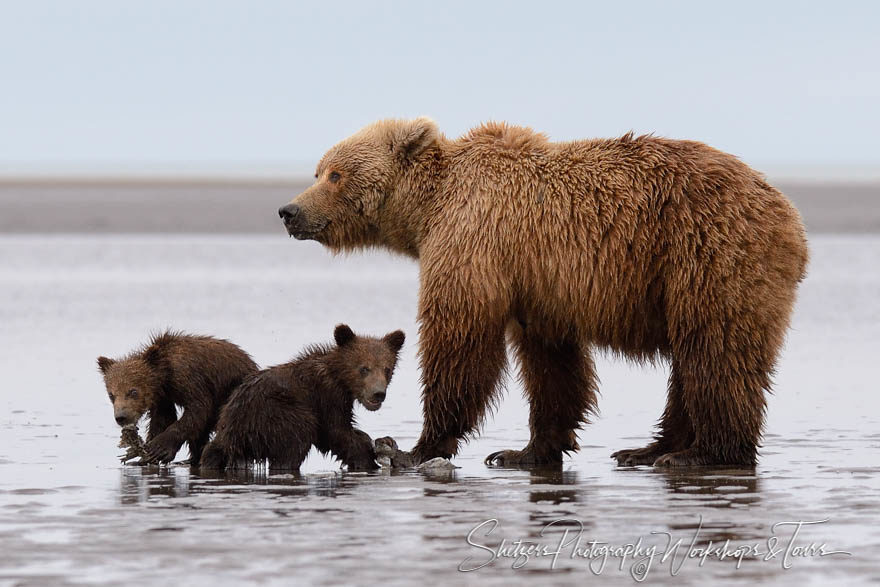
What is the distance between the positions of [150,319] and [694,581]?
12.5m

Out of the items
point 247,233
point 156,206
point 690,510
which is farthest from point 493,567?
point 156,206

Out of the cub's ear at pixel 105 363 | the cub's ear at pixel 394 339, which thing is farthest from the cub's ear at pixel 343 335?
the cub's ear at pixel 105 363

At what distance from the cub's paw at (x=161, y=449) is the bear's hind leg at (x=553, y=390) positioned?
5.70 ft

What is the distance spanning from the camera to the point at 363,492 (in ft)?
22.1

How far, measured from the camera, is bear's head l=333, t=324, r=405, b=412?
305 inches

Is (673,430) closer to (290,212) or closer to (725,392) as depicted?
(725,392)

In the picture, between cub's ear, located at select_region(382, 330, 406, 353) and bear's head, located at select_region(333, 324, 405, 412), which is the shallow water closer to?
bear's head, located at select_region(333, 324, 405, 412)

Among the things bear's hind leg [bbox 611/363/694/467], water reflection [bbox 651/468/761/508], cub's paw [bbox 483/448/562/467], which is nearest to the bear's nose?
cub's paw [bbox 483/448/562/467]

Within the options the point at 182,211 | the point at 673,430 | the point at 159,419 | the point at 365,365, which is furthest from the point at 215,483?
the point at 182,211

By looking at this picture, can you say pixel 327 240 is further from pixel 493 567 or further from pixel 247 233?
pixel 247 233

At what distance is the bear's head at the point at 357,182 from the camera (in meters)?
8.32

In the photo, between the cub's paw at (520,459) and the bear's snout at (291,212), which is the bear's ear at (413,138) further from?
the cub's paw at (520,459)

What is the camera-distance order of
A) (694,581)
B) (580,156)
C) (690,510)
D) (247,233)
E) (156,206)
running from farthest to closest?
(156,206)
(247,233)
(580,156)
(690,510)
(694,581)

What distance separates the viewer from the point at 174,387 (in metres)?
8.09
